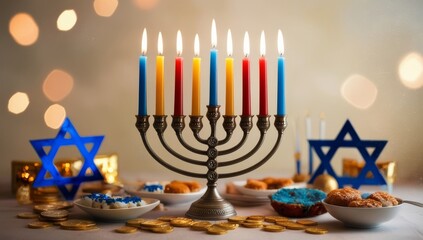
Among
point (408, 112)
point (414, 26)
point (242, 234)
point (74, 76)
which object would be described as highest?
point (414, 26)

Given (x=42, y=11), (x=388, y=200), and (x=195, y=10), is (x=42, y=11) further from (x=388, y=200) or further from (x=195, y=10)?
(x=388, y=200)

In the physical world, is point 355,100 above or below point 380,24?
below

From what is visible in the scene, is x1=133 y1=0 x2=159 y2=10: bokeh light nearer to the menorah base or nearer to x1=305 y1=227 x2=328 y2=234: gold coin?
the menorah base

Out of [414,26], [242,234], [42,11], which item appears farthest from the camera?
[42,11]

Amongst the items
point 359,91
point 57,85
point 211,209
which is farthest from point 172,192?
point 359,91

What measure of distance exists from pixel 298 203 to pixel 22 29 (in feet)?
5.06

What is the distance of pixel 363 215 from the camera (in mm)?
1272

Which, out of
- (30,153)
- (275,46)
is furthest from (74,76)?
(275,46)

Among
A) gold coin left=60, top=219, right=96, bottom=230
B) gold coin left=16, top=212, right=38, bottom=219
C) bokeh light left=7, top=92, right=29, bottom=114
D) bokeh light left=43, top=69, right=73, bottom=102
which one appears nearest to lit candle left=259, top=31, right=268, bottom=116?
gold coin left=60, top=219, right=96, bottom=230

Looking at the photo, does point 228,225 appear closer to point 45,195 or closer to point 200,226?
point 200,226

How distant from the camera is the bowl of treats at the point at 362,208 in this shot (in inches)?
49.9

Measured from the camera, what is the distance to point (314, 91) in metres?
2.52

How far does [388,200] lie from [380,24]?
1.23 m

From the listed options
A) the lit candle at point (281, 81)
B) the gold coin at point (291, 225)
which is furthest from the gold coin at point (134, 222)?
the lit candle at point (281, 81)
